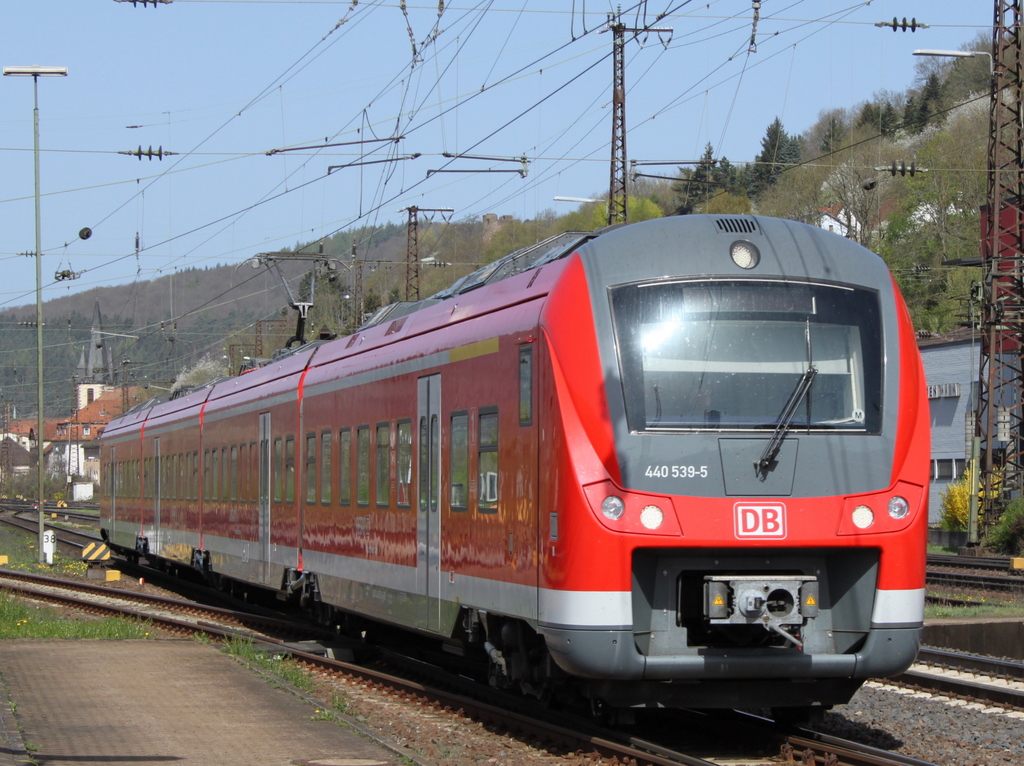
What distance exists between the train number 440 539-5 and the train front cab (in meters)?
0.01

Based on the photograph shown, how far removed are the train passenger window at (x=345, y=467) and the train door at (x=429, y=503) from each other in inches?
98.8

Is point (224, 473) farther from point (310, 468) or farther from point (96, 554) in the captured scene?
point (96, 554)

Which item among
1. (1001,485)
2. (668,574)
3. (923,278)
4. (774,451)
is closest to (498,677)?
(668,574)

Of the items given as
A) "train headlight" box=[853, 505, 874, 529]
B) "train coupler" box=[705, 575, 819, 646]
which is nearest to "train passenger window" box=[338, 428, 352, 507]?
"train coupler" box=[705, 575, 819, 646]

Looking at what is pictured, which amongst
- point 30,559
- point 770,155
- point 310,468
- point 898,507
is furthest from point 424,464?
point 770,155

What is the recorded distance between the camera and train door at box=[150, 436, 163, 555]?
2727 cm

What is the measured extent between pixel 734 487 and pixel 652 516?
1.78 feet

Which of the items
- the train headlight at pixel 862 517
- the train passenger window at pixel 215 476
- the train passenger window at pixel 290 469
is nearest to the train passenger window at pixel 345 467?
the train passenger window at pixel 290 469

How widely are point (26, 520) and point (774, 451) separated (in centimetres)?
5776

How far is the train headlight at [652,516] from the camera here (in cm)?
809

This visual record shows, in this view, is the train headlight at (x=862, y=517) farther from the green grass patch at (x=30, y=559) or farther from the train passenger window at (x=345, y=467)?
the green grass patch at (x=30, y=559)

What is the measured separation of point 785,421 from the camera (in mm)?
8359

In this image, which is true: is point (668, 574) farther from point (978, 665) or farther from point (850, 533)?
point (978, 665)

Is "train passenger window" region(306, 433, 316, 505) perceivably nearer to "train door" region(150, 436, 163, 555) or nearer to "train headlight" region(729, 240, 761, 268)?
"train headlight" region(729, 240, 761, 268)
